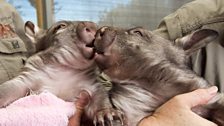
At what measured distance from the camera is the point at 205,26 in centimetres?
175

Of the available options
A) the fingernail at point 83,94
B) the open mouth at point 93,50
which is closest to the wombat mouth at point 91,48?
the open mouth at point 93,50

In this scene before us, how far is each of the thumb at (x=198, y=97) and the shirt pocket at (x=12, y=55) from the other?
87 centimetres

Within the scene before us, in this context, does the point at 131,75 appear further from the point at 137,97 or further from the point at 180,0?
the point at 180,0

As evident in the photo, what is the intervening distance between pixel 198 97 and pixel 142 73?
0.73 ft

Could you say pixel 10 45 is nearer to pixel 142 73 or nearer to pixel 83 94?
pixel 83 94

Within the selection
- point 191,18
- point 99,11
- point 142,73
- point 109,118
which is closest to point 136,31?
point 142,73

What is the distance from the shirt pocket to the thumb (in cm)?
87

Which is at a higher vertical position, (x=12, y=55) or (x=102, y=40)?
(x=102, y=40)

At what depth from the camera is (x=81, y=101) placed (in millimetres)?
1523

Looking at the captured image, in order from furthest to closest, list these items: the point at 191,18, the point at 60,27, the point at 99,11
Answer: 1. the point at 99,11
2. the point at 191,18
3. the point at 60,27

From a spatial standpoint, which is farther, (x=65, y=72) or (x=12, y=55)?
(x=12, y=55)

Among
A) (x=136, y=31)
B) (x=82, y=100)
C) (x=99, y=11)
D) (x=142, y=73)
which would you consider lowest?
(x=99, y=11)

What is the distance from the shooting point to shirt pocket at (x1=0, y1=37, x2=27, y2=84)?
1947mm

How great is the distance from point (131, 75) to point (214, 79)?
42cm
